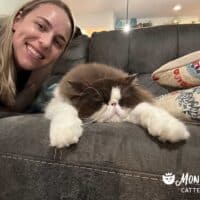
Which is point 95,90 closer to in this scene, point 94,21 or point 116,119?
point 116,119

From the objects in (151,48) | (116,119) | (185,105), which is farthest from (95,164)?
(151,48)

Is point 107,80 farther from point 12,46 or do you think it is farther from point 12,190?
point 12,46

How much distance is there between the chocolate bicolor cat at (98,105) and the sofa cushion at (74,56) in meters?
0.79

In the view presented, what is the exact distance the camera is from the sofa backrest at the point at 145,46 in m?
1.67

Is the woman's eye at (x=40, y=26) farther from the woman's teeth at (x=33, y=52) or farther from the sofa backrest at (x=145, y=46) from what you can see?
the sofa backrest at (x=145, y=46)

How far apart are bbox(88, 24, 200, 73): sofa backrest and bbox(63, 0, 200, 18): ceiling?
1453 millimetres

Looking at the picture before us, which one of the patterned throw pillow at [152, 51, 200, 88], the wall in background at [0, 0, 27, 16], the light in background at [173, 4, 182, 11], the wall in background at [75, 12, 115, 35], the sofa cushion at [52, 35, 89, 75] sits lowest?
the patterned throw pillow at [152, 51, 200, 88]

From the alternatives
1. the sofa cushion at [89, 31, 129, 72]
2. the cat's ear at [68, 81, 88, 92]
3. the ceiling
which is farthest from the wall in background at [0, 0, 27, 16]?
the cat's ear at [68, 81, 88, 92]

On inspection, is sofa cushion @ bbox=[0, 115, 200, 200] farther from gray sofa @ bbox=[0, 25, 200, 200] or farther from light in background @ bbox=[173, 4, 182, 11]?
light in background @ bbox=[173, 4, 182, 11]

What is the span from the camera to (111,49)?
1.79 m

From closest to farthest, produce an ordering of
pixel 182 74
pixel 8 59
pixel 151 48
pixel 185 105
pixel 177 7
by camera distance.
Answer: pixel 185 105 < pixel 182 74 < pixel 8 59 < pixel 151 48 < pixel 177 7

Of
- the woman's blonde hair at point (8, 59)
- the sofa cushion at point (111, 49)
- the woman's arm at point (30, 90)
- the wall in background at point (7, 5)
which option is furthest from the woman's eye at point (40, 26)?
the wall in background at point (7, 5)

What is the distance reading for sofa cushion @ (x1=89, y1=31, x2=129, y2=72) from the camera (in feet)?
5.79

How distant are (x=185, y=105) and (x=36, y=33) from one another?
0.70 m
